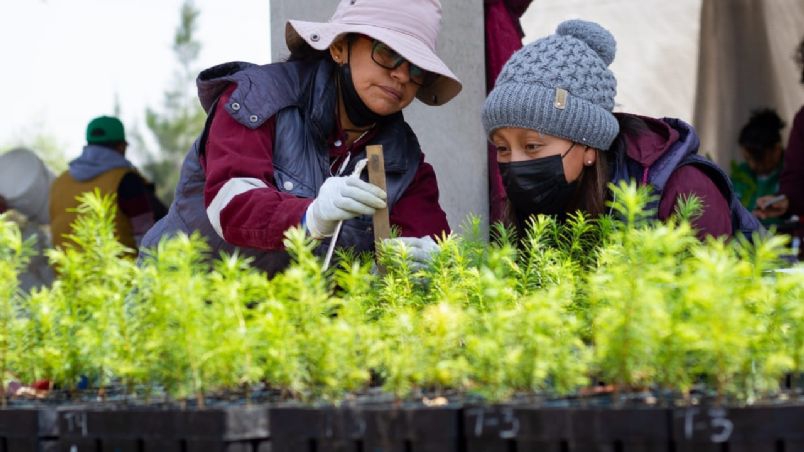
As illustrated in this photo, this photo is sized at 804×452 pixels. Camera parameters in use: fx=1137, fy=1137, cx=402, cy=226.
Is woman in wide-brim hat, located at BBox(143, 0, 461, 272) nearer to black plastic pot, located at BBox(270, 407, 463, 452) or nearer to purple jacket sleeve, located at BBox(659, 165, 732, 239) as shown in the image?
purple jacket sleeve, located at BBox(659, 165, 732, 239)

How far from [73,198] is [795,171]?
4038 mm

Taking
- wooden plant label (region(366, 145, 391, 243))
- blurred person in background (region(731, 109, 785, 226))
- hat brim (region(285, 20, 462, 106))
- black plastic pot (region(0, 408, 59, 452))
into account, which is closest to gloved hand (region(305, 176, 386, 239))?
wooden plant label (region(366, 145, 391, 243))

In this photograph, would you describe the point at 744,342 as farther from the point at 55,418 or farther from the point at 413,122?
the point at 413,122

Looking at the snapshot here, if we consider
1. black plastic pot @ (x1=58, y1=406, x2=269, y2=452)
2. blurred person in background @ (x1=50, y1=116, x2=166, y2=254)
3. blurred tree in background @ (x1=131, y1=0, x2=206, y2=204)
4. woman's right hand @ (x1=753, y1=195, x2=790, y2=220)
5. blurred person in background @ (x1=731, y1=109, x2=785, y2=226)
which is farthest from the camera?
blurred tree in background @ (x1=131, y1=0, x2=206, y2=204)

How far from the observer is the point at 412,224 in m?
2.95

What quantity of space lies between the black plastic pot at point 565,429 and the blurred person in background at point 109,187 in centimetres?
533

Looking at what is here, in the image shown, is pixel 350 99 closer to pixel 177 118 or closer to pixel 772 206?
pixel 772 206

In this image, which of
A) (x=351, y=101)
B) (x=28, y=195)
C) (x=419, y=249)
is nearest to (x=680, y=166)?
(x=419, y=249)

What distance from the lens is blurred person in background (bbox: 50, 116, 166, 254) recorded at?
6516 mm

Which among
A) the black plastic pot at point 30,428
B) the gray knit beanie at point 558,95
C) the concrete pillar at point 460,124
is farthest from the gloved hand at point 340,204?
the concrete pillar at point 460,124

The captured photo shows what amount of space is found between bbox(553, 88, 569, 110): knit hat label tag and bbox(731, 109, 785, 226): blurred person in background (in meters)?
4.35

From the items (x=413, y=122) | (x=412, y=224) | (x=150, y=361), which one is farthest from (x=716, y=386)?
(x=413, y=122)

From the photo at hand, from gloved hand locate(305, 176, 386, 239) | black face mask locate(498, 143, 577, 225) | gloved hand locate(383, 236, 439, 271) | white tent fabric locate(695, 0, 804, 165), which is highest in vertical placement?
white tent fabric locate(695, 0, 804, 165)

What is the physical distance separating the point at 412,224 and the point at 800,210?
11.3ft
